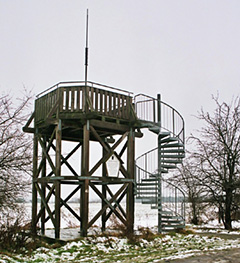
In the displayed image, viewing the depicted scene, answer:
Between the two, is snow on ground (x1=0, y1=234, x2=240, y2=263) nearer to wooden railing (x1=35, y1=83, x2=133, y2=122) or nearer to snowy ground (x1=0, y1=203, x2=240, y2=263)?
snowy ground (x1=0, y1=203, x2=240, y2=263)

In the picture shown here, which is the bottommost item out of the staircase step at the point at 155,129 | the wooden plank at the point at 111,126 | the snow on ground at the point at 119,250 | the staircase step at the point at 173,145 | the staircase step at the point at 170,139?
the snow on ground at the point at 119,250

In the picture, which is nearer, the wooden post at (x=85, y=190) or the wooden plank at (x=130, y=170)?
the wooden post at (x=85, y=190)

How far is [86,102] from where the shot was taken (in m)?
14.5

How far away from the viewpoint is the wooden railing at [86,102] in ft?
47.7

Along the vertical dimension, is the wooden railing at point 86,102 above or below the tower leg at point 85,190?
above

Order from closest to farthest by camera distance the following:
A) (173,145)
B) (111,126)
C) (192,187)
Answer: (111,126) < (173,145) < (192,187)

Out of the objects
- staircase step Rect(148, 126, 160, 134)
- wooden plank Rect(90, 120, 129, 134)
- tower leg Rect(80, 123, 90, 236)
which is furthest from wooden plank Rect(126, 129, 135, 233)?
tower leg Rect(80, 123, 90, 236)

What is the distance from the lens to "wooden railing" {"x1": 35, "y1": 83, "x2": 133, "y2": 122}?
14531 millimetres

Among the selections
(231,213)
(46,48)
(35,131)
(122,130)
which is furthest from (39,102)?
(231,213)

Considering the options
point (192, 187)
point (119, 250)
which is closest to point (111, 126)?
point (119, 250)

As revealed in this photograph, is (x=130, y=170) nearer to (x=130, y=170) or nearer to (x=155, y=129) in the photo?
(x=130, y=170)

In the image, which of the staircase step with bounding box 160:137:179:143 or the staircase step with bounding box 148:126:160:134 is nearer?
the staircase step with bounding box 148:126:160:134

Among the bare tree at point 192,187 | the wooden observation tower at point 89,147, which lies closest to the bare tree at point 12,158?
the wooden observation tower at point 89,147

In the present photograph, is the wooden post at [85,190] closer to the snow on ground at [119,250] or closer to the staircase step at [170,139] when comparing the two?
the snow on ground at [119,250]
